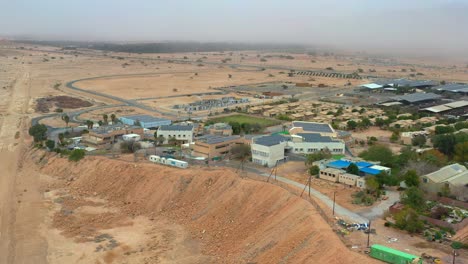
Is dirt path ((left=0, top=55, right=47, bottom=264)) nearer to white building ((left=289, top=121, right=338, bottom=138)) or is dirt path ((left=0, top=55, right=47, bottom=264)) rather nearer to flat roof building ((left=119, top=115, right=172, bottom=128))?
flat roof building ((left=119, top=115, right=172, bottom=128))

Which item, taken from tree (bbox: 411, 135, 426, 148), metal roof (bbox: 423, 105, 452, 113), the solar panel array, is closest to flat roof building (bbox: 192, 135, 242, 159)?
tree (bbox: 411, 135, 426, 148)

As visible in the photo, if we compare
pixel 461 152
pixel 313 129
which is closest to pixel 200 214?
pixel 313 129

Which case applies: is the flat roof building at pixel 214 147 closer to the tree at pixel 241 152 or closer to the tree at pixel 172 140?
the tree at pixel 241 152

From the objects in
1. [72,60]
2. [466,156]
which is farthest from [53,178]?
[72,60]

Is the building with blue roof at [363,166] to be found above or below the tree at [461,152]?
below

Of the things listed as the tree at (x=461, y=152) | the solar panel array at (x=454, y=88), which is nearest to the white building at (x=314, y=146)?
the tree at (x=461, y=152)

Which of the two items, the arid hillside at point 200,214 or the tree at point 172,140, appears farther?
the tree at point 172,140
